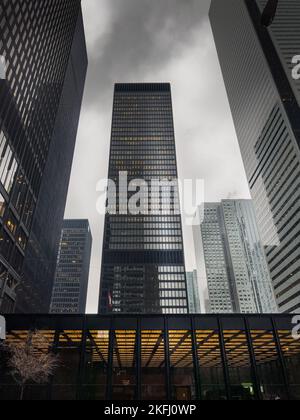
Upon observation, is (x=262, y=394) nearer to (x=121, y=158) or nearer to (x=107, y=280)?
(x=107, y=280)

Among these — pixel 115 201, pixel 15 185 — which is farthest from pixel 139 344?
pixel 115 201

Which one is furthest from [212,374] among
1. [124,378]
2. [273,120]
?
[273,120]

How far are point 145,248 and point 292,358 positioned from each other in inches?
5552

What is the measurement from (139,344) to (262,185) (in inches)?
5377

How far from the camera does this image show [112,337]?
2659 cm

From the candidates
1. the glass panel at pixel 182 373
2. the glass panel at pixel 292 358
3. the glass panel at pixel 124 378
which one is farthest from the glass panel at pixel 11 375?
the glass panel at pixel 292 358

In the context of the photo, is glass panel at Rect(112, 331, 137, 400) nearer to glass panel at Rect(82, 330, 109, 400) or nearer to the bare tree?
glass panel at Rect(82, 330, 109, 400)

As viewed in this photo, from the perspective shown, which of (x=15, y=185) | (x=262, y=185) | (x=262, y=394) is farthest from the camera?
(x=262, y=185)

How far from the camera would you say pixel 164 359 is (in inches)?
1054

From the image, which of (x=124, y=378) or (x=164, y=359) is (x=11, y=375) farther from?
(x=164, y=359)

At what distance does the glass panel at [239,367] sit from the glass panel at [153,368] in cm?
598

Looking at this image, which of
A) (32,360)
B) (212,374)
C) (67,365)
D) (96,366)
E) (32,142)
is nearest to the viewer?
(32,360)

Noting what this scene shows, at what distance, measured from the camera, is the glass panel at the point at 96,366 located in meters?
24.7

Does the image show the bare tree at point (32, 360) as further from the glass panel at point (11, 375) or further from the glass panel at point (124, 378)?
the glass panel at point (124, 378)
